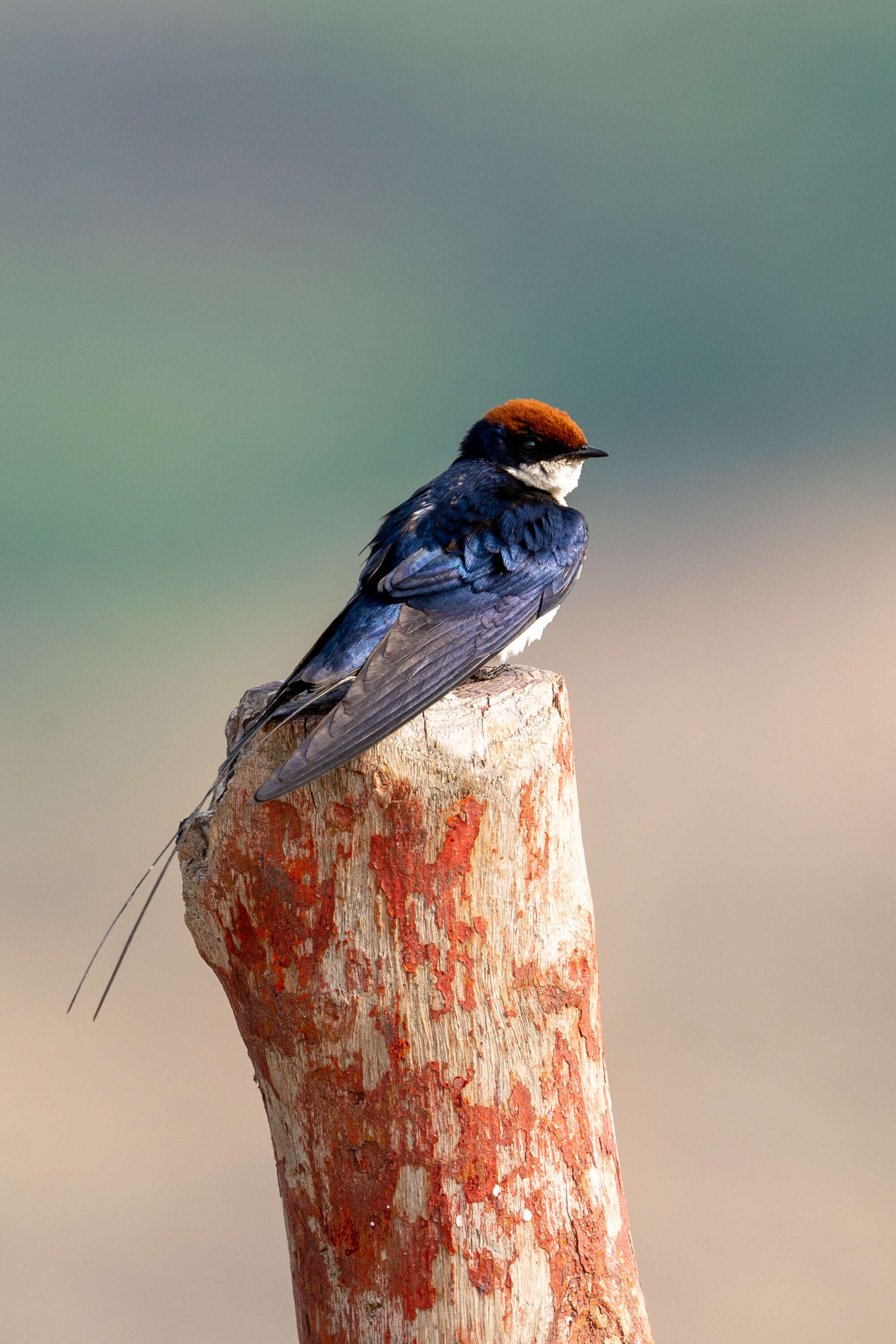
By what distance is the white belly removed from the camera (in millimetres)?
1321

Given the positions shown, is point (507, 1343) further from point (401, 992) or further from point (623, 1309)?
point (401, 992)

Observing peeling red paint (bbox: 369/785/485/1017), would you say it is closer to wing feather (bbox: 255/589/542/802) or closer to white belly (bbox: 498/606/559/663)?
wing feather (bbox: 255/589/542/802)

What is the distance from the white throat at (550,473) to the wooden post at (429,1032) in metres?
0.58

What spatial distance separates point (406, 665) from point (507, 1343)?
0.60 metres

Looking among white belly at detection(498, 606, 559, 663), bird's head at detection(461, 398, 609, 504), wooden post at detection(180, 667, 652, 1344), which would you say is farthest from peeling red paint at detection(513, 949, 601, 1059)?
bird's head at detection(461, 398, 609, 504)

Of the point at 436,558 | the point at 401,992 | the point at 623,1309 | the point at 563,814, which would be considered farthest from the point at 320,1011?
the point at 436,558

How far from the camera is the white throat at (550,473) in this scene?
61.7 inches

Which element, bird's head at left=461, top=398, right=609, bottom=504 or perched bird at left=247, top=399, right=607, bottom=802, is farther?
bird's head at left=461, top=398, right=609, bottom=504

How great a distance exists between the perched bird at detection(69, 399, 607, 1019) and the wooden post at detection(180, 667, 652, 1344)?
0.15 feet

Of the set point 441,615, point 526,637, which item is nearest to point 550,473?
point 526,637

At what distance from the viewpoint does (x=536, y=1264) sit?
3.34 feet

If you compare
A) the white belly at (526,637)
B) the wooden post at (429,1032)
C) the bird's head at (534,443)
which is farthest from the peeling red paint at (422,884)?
the bird's head at (534,443)

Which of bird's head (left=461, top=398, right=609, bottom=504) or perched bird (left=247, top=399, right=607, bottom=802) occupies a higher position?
bird's head (left=461, top=398, right=609, bottom=504)

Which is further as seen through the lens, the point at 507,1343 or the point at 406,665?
the point at 406,665
